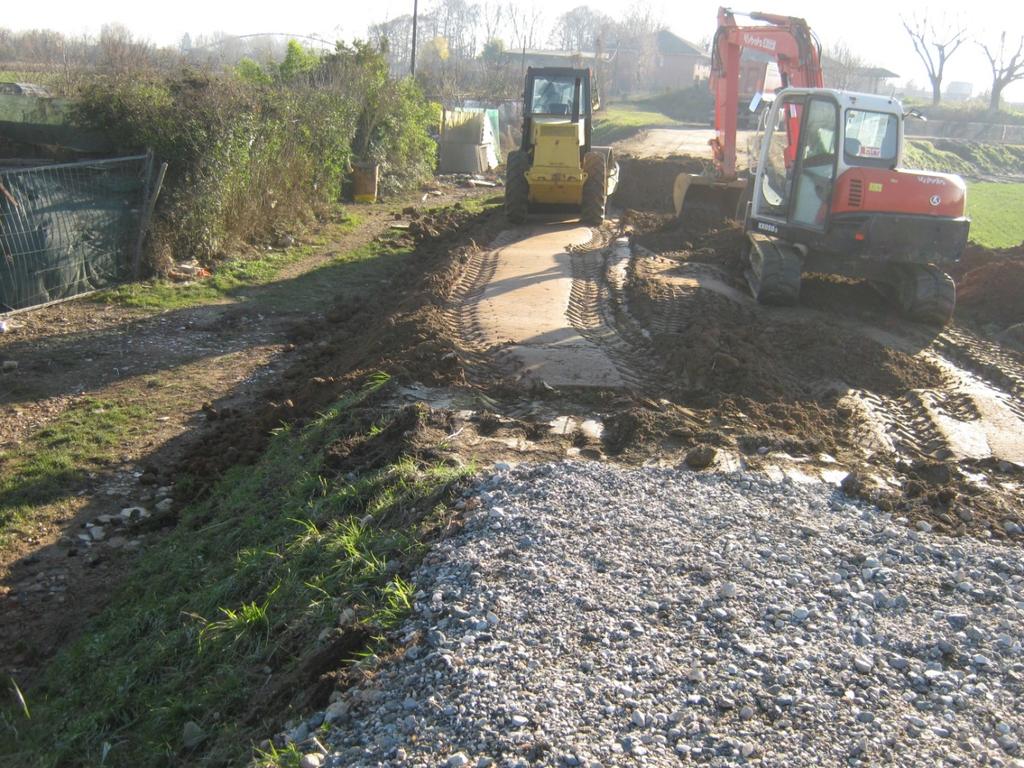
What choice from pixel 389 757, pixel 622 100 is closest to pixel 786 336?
pixel 389 757

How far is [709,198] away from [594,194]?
2.11m

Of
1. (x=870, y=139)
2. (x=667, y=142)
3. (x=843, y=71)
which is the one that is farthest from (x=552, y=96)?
(x=843, y=71)

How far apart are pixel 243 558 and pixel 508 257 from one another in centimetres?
912

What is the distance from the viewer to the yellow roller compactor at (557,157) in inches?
652

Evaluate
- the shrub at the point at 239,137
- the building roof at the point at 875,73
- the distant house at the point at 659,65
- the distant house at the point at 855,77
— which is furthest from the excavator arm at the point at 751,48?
the distant house at the point at 659,65

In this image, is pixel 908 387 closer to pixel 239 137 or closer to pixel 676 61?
pixel 239 137

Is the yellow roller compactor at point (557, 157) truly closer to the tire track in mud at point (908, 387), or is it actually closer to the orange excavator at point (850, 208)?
the tire track in mud at point (908, 387)

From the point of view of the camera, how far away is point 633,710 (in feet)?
12.1

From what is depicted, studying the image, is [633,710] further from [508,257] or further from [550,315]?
[508,257]

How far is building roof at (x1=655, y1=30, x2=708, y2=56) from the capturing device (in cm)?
9544

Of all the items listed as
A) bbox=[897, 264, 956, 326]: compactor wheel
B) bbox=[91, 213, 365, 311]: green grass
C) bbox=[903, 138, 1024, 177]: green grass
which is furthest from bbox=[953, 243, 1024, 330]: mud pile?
bbox=[903, 138, 1024, 177]: green grass

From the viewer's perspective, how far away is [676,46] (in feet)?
316

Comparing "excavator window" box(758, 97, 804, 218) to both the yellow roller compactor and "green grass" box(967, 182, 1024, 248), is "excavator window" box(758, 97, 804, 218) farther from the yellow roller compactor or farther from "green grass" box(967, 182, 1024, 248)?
"green grass" box(967, 182, 1024, 248)

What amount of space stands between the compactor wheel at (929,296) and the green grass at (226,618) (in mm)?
7842
